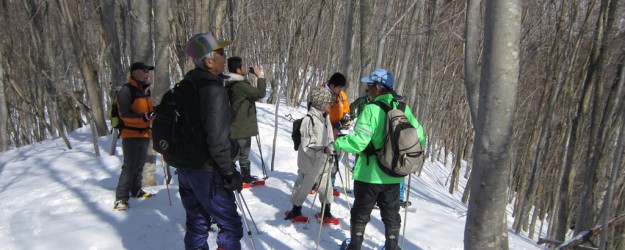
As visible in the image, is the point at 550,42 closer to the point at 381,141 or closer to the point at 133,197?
the point at 381,141

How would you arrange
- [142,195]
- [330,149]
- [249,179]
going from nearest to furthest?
[330,149] → [142,195] → [249,179]

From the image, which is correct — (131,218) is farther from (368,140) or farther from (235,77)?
(368,140)

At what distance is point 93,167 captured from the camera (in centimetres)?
669

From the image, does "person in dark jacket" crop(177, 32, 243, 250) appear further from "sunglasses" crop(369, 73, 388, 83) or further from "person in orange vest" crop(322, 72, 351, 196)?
"person in orange vest" crop(322, 72, 351, 196)

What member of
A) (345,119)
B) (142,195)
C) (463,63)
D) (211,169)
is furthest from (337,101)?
(211,169)

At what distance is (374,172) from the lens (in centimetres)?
343

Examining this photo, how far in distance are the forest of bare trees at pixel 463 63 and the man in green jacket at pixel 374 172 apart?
0.87m

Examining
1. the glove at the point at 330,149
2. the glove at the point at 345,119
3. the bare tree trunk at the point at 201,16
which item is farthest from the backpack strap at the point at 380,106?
the bare tree trunk at the point at 201,16

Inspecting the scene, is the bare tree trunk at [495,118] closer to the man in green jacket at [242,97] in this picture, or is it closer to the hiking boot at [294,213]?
the hiking boot at [294,213]

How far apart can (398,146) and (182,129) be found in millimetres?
1790

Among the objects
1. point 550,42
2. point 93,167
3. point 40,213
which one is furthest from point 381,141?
point 550,42

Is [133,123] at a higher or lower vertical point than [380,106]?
lower

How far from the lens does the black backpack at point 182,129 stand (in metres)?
2.79

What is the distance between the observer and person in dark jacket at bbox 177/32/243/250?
8.91ft
